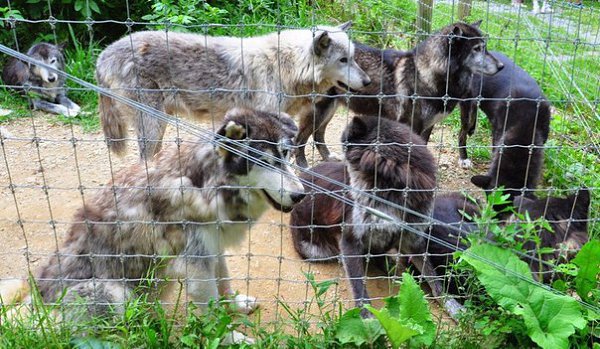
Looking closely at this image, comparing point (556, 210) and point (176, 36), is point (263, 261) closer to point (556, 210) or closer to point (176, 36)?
point (556, 210)

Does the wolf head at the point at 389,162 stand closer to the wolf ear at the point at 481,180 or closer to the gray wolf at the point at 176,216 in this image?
the gray wolf at the point at 176,216

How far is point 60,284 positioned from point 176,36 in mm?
2911

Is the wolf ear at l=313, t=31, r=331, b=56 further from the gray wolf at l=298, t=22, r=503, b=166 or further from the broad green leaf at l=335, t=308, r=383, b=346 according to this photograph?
the broad green leaf at l=335, t=308, r=383, b=346

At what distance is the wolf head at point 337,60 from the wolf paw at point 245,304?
7.73 feet

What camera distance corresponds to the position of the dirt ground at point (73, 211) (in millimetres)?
3781

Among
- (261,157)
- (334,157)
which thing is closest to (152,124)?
(334,157)

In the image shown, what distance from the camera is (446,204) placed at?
431cm

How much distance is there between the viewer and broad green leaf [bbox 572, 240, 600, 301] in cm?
327

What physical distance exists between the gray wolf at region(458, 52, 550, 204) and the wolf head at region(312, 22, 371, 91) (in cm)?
113

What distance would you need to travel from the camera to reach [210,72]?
210 inches

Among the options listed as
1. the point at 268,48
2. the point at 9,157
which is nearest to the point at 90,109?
the point at 9,157

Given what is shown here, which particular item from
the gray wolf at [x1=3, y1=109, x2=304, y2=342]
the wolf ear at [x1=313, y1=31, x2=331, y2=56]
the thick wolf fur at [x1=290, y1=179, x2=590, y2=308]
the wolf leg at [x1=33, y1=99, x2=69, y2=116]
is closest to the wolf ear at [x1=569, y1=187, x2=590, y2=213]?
the thick wolf fur at [x1=290, y1=179, x2=590, y2=308]

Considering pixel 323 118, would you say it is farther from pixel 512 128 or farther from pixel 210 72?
pixel 512 128

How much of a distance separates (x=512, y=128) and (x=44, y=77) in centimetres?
606
